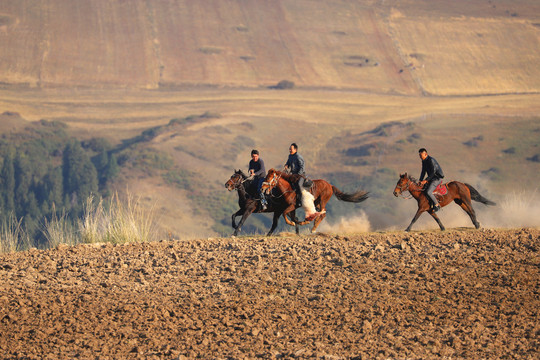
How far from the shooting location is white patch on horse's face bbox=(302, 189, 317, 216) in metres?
17.8

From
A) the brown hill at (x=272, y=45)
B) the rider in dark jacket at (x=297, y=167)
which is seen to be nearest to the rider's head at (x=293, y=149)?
Result: the rider in dark jacket at (x=297, y=167)

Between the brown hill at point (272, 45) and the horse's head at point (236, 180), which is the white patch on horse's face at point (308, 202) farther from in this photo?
the brown hill at point (272, 45)

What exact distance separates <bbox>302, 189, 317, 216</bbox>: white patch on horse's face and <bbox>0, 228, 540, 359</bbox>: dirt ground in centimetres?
255

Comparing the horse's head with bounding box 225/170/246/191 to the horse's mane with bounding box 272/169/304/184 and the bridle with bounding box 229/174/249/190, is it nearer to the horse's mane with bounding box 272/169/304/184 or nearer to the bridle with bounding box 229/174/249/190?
the bridle with bounding box 229/174/249/190

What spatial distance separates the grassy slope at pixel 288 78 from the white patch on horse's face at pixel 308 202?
137 feet

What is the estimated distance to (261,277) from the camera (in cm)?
1247

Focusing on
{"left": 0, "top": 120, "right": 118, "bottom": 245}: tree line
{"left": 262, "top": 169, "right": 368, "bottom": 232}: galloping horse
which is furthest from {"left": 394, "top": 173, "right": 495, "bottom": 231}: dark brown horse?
{"left": 0, "top": 120, "right": 118, "bottom": 245}: tree line

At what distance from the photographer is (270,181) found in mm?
17609

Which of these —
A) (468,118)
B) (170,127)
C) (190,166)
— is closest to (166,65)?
(170,127)

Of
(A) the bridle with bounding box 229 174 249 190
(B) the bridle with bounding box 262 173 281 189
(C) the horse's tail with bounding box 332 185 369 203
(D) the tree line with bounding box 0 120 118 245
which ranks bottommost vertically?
(D) the tree line with bounding box 0 120 118 245

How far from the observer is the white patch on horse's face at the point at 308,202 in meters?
17.8

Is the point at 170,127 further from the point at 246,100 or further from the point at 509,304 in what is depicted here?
the point at 509,304

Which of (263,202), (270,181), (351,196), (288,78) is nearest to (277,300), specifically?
(270,181)

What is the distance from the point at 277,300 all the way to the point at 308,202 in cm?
676
